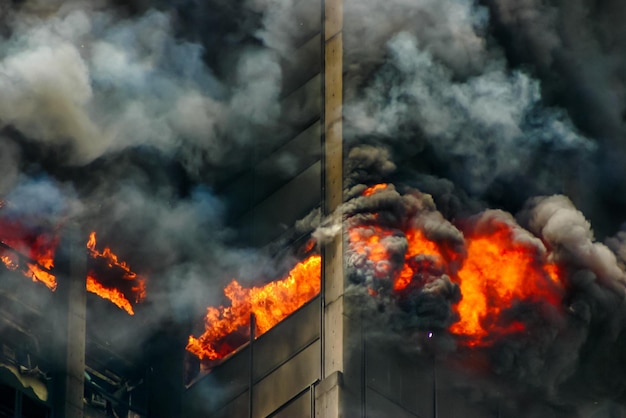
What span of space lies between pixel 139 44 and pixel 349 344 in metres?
6.62

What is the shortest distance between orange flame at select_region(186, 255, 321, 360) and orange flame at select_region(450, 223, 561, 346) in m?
2.97

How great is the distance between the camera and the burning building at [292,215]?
3162 centimetres

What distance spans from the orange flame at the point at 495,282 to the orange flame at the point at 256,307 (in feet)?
→ 9.73

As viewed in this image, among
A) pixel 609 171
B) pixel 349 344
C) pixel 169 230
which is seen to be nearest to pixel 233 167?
pixel 169 230

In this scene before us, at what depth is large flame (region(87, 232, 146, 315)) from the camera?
107 ft

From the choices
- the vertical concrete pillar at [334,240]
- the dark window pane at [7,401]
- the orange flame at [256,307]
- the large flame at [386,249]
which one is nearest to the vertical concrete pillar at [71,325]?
the dark window pane at [7,401]

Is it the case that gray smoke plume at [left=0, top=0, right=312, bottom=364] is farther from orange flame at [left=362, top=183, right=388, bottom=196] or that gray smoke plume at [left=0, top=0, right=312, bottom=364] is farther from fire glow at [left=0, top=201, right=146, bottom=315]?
orange flame at [left=362, top=183, right=388, bottom=196]

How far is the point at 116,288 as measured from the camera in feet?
108

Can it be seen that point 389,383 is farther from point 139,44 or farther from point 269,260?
point 139,44

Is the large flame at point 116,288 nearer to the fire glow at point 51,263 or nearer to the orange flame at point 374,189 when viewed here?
the fire glow at point 51,263

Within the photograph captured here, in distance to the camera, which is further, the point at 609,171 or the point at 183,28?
the point at 609,171

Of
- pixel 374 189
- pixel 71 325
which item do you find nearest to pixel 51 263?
pixel 71 325

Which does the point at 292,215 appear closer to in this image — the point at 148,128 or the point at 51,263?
the point at 148,128

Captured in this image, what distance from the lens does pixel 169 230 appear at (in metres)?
32.5
